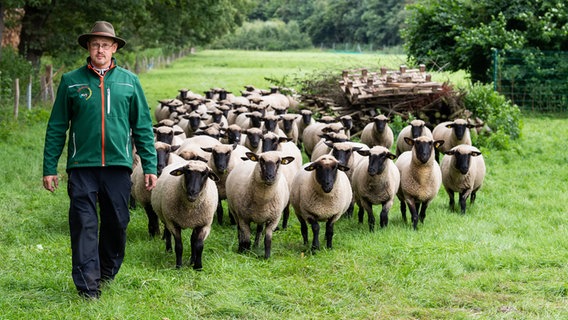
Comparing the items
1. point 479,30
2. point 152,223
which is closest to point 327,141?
point 152,223

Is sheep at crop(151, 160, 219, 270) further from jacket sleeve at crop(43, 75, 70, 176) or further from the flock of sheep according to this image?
jacket sleeve at crop(43, 75, 70, 176)

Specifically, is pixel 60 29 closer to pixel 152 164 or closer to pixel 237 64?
pixel 152 164

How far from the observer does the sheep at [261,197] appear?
8.55 meters

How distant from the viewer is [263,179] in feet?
28.0

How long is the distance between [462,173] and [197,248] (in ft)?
16.0

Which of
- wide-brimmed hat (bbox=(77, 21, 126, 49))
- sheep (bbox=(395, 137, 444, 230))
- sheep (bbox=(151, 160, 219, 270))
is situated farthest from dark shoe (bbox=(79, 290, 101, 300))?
sheep (bbox=(395, 137, 444, 230))

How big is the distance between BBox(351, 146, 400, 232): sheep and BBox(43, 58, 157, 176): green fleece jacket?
4.29 meters

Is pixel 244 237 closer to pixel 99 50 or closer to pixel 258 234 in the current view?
pixel 258 234

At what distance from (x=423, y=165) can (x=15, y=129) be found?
11.2 metres

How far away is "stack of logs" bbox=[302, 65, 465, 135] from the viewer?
679 inches

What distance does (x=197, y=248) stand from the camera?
7.87 meters

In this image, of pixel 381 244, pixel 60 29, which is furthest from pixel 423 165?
pixel 60 29

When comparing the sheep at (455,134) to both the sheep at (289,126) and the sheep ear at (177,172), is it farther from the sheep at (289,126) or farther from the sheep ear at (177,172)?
the sheep ear at (177,172)

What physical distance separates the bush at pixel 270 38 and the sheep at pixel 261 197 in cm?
9480
